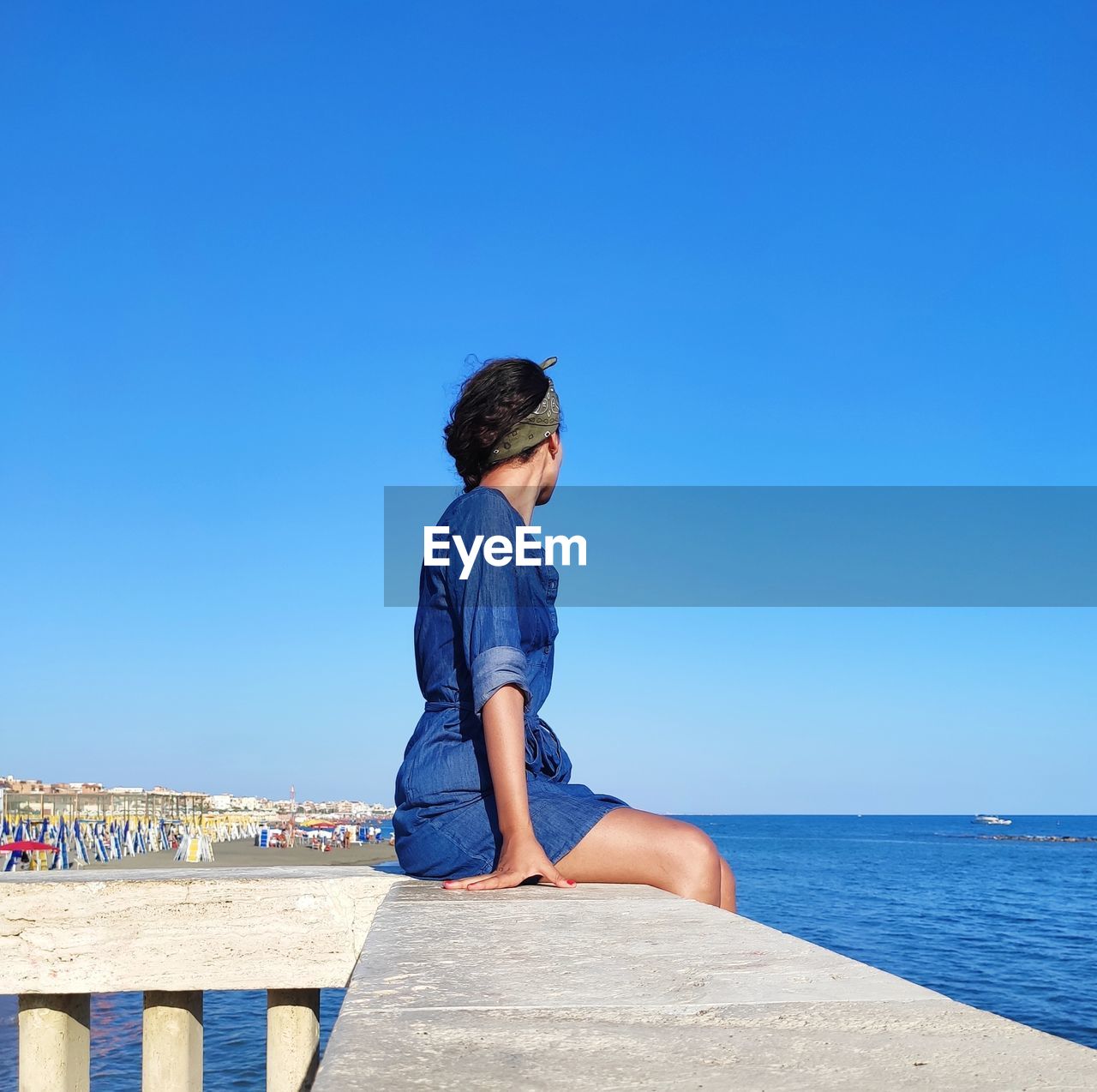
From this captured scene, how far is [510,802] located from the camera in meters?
2.16

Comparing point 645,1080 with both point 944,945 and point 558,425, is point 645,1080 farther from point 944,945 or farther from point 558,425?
point 944,945

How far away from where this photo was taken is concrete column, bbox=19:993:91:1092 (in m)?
2.47

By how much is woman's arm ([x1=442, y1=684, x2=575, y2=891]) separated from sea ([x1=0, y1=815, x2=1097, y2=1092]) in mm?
1198

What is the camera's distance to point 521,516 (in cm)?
270

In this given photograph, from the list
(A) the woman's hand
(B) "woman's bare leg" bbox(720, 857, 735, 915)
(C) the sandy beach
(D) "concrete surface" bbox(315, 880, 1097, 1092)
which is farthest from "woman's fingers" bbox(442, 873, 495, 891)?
(C) the sandy beach

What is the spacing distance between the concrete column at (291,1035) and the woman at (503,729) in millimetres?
415

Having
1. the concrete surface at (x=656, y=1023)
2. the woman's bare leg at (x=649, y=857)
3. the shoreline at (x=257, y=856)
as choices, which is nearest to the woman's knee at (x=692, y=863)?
the woman's bare leg at (x=649, y=857)

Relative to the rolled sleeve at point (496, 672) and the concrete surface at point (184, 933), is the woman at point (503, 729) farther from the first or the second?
the concrete surface at point (184, 933)

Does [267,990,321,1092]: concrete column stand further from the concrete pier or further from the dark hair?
the dark hair

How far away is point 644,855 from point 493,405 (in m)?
1.11

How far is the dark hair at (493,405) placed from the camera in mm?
2615

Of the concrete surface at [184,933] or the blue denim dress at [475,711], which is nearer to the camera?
the blue denim dress at [475,711]

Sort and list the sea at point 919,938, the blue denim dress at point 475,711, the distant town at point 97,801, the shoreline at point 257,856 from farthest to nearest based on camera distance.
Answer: the distant town at point 97,801, the shoreline at point 257,856, the sea at point 919,938, the blue denim dress at point 475,711

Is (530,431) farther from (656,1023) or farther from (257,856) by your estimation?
(257,856)
